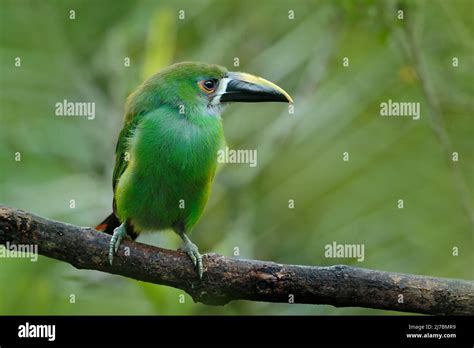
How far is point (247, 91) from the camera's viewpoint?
16.1 feet

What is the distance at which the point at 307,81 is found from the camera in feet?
20.1

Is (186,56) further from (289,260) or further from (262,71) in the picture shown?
(289,260)

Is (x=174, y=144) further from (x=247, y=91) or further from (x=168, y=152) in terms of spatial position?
(x=247, y=91)

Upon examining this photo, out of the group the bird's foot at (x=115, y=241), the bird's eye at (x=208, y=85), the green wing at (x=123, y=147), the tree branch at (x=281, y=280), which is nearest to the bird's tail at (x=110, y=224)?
the green wing at (x=123, y=147)

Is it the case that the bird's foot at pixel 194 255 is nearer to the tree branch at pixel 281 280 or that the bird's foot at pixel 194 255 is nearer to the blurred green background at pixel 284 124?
the tree branch at pixel 281 280

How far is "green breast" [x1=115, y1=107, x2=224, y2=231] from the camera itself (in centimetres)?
466

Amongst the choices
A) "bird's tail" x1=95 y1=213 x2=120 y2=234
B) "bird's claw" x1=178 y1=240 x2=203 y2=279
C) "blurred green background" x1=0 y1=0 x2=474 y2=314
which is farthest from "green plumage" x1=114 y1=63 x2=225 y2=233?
"blurred green background" x1=0 y1=0 x2=474 y2=314

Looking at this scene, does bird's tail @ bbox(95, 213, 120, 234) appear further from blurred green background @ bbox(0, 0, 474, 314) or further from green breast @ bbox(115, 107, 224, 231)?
blurred green background @ bbox(0, 0, 474, 314)

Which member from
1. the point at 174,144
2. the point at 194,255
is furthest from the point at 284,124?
the point at 194,255

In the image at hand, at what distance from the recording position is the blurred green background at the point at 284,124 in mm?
5910

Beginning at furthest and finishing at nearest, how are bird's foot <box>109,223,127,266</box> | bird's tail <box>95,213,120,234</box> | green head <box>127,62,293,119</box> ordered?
1. bird's tail <box>95,213,120,234</box>
2. green head <box>127,62,293,119</box>
3. bird's foot <box>109,223,127,266</box>

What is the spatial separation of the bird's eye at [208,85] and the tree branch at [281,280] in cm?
108
